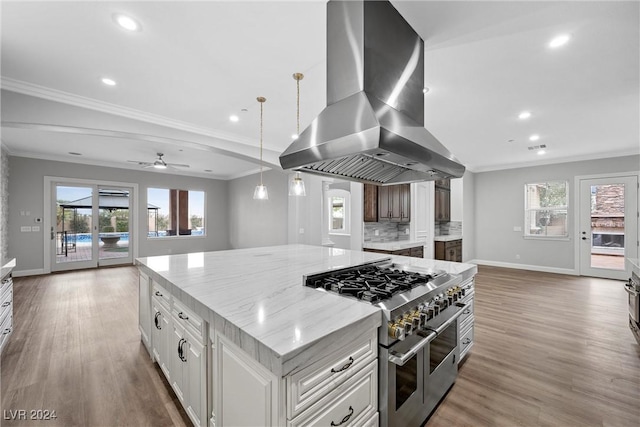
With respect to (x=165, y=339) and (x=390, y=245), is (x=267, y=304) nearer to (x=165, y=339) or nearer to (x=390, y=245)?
(x=165, y=339)

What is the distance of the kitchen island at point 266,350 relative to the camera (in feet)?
3.29

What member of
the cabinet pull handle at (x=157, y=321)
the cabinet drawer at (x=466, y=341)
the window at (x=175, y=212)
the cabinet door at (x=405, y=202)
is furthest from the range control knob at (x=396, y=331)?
the window at (x=175, y=212)

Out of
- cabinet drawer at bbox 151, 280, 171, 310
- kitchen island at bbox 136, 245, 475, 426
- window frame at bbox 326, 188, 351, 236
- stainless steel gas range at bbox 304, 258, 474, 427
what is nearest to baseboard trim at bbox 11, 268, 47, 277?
cabinet drawer at bbox 151, 280, 171, 310

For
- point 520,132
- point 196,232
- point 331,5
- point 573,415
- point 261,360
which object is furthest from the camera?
point 196,232

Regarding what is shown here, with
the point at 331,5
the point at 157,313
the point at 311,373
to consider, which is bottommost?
the point at 157,313

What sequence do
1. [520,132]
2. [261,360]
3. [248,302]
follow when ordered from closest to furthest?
[261,360] < [248,302] < [520,132]

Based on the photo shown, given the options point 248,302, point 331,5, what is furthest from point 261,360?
point 331,5

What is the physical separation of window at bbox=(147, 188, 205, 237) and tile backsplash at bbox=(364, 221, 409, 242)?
595 centimetres

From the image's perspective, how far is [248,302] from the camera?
55.8 inches

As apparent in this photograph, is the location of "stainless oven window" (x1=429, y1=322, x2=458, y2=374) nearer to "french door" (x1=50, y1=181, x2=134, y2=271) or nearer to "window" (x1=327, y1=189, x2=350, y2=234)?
"window" (x1=327, y1=189, x2=350, y2=234)

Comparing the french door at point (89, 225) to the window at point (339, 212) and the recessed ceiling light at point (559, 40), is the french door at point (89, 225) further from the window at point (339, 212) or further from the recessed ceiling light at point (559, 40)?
the recessed ceiling light at point (559, 40)

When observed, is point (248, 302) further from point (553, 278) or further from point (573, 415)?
point (553, 278)

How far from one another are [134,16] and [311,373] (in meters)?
2.45

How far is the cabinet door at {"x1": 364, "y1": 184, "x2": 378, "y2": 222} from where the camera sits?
5119mm
